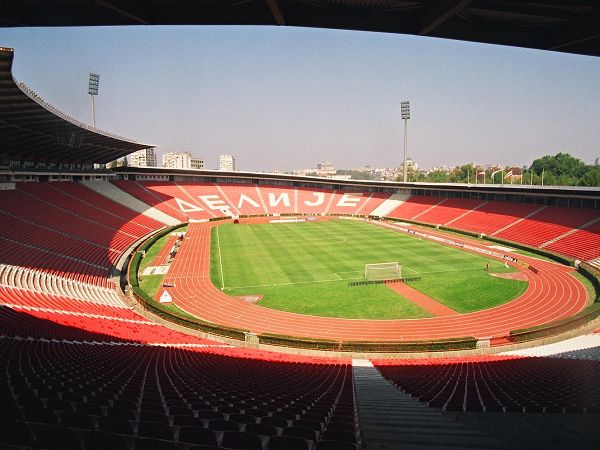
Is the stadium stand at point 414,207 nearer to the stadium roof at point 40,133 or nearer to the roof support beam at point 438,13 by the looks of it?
the stadium roof at point 40,133

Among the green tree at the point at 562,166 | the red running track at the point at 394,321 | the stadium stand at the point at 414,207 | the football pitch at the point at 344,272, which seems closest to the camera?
the red running track at the point at 394,321

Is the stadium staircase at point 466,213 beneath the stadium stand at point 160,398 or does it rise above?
above

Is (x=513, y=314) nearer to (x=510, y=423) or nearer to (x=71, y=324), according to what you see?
(x=510, y=423)

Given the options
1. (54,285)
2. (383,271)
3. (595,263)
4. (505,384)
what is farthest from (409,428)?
(595,263)

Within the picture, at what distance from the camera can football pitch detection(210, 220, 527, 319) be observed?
988 inches

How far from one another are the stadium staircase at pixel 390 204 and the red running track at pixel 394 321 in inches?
1495

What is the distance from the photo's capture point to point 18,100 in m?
22.9

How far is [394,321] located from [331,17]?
20150 mm

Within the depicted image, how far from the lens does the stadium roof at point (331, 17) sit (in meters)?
4.77

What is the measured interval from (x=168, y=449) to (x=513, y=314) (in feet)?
83.4

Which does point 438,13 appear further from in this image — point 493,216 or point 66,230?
point 493,216

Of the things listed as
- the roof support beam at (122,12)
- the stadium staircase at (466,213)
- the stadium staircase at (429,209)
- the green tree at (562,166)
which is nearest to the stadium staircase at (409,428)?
the roof support beam at (122,12)

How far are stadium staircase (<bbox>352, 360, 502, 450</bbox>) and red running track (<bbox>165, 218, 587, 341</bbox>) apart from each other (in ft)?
39.2

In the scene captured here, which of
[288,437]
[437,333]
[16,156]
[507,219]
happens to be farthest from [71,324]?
[507,219]
